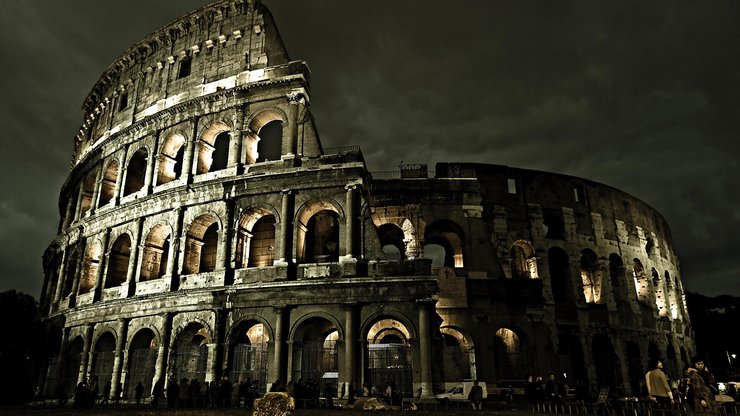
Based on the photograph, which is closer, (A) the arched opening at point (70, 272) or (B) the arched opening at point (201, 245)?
(B) the arched opening at point (201, 245)

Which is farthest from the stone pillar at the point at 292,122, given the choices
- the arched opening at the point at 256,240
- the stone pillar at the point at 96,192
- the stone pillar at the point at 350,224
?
the stone pillar at the point at 96,192

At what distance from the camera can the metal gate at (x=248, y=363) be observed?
15.2 meters

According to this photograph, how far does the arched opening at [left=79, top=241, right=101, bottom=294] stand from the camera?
20078 mm

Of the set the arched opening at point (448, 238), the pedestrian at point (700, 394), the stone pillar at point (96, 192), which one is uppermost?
the stone pillar at point (96, 192)

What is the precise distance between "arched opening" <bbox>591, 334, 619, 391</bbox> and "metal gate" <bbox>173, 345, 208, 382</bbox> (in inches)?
675

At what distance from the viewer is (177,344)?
53.2 feet

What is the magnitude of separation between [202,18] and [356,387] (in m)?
16.9

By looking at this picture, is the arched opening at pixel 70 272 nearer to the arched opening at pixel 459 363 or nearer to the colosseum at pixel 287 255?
the colosseum at pixel 287 255

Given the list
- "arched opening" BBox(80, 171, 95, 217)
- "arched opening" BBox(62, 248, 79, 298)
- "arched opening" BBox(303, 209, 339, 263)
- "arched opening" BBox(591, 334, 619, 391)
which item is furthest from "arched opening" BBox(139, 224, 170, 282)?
"arched opening" BBox(591, 334, 619, 391)

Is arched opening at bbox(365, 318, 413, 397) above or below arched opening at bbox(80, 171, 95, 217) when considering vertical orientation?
below

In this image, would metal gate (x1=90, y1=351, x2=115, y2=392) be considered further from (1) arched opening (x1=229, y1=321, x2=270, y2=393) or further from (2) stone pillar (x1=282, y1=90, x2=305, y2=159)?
(2) stone pillar (x1=282, y1=90, x2=305, y2=159)

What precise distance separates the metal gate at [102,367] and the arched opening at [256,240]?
6.10 meters

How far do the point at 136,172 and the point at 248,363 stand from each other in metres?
10.7

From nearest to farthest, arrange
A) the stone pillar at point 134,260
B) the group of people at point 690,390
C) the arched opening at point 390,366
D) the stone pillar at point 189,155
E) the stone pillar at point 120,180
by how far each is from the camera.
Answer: the group of people at point 690,390 < the arched opening at point 390,366 < the stone pillar at point 134,260 < the stone pillar at point 189,155 < the stone pillar at point 120,180
